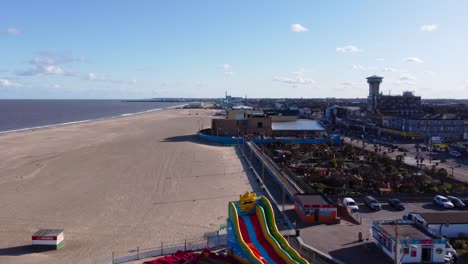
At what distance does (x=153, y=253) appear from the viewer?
16.4m

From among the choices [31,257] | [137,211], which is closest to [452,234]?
[137,211]

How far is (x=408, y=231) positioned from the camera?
16.5m

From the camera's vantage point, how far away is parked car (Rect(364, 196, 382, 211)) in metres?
22.4

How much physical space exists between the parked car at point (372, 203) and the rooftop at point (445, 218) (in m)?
3.62

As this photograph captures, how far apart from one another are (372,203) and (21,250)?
1872 centimetres

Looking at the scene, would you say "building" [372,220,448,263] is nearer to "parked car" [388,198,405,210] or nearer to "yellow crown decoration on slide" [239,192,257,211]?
"yellow crown decoration on slide" [239,192,257,211]

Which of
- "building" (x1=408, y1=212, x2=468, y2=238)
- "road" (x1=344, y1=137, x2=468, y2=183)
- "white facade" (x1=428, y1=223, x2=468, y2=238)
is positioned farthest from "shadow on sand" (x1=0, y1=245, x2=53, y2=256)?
"road" (x1=344, y1=137, x2=468, y2=183)

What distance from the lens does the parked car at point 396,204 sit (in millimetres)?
22547

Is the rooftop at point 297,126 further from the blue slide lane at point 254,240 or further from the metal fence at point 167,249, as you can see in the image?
the blue slide lane at point 254,240

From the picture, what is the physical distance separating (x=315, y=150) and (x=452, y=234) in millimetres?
25734

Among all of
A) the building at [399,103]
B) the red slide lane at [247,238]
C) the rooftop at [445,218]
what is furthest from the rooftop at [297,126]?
the red slide lane at [247,238]

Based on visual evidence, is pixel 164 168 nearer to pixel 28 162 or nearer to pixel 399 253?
pixel 28 162

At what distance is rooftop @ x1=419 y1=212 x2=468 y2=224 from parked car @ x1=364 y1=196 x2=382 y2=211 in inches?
142

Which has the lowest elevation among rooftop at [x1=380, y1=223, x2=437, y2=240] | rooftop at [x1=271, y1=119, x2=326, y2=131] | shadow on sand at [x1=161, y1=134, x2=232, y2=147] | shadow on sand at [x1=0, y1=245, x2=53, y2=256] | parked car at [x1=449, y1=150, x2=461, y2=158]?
shadow on sand at [x1=0, y1=245, x2=53, y2=256]
